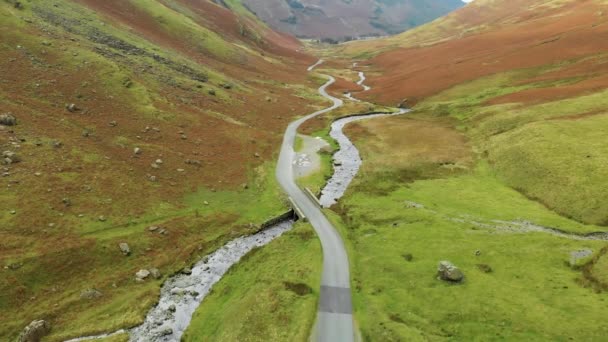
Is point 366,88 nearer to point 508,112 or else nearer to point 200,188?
point 508,112

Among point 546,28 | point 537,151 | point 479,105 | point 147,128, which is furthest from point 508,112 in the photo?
point 546,28

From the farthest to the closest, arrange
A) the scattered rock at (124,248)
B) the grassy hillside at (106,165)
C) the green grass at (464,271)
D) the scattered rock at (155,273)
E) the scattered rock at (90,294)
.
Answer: the scattered rock at (124,248)
the scattered rock at (155,273)
the grassy hillside at (106,165)
the scattered rock at (90,294)
the green grass at (464,271)

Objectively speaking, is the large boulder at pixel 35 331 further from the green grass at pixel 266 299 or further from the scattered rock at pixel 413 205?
the scattered rock at pixel 413 205

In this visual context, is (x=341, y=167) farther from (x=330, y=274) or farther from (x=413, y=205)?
(x=330, y=274)

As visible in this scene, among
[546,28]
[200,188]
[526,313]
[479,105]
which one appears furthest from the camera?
[546,28]

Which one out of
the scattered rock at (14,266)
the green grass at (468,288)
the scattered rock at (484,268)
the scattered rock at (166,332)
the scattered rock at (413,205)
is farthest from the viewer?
the scattered rock at (413,205)

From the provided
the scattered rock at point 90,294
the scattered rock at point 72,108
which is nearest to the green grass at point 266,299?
the scattered rock at point 90,294

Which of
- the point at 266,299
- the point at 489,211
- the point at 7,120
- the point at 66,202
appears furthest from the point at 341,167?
the point at 7,120
